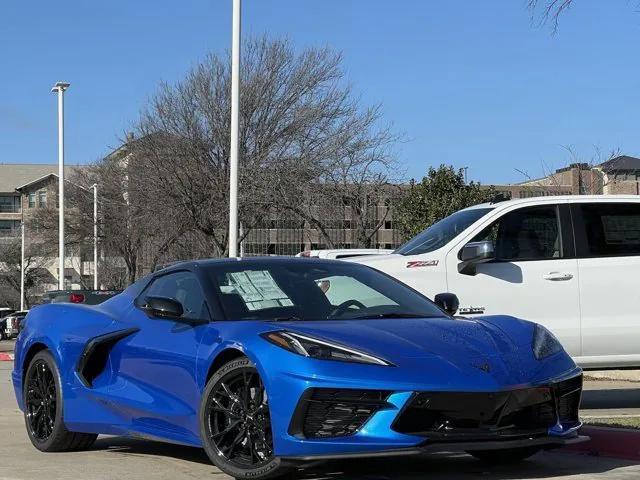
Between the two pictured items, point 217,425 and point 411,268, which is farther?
point 411,268

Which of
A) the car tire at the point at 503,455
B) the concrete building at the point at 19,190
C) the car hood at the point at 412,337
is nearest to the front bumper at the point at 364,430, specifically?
the car hood at the point at 412,337

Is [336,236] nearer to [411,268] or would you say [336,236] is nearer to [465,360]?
[411,268]

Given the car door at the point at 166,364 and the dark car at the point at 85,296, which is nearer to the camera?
the car door at the point at 166,364

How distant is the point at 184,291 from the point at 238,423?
1.33 m

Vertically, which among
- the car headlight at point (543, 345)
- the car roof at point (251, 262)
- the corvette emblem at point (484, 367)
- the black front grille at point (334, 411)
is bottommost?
the black front grille at point (334, 411)

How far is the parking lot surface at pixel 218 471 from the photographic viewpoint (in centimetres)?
585

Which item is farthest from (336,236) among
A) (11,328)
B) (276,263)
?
(276,263)

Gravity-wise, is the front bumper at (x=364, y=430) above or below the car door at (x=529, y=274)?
below

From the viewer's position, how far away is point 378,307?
6242 mm

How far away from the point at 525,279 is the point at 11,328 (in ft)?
153

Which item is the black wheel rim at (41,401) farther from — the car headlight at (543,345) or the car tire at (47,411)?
the car headlight at (543,345)

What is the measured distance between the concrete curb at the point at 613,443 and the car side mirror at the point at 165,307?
2986 millimetres

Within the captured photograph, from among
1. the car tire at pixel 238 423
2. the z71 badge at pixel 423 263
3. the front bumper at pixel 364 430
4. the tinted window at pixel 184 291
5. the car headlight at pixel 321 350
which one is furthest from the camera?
the z71 badge at pixel 423 263

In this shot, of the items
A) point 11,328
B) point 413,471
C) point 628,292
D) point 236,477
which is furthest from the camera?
point 11,328
